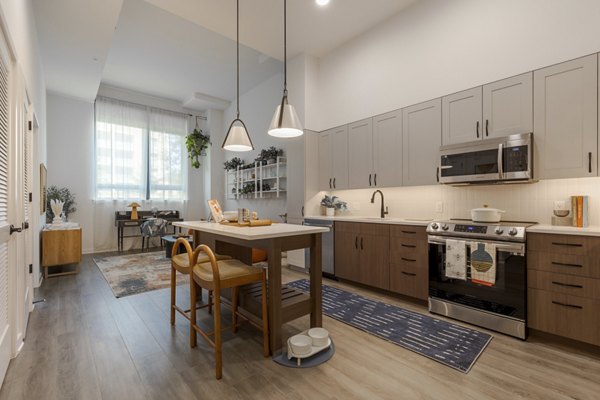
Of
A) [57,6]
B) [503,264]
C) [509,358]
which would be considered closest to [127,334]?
[509,358]

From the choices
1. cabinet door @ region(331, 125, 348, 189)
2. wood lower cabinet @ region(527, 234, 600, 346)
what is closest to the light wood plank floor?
wood lower cabinet @ region(527, 234, 600, 346)

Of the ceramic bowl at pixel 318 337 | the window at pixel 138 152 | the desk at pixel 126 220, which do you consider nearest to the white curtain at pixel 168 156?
the window at pixel 138 152

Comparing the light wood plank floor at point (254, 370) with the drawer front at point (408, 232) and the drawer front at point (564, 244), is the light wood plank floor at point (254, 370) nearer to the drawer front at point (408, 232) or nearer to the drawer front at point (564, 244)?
the drawer front at point (564, 244)

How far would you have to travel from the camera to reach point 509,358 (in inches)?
80.1

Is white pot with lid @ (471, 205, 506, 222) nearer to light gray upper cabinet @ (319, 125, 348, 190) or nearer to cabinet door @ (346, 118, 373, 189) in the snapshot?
cabinet door @ (346, 118, 373, 189)

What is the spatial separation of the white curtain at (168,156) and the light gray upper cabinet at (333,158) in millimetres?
4450

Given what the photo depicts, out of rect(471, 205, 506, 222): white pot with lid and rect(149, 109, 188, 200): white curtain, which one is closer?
rect(471, 205, 506, 222): white pot with lid

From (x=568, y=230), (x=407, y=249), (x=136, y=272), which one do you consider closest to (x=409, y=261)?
(x=407, y=249)

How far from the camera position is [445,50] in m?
3.24

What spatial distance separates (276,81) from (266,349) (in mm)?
5346

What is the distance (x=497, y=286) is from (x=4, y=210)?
372 centimetres

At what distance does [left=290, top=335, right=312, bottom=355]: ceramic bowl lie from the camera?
1959 millimetres

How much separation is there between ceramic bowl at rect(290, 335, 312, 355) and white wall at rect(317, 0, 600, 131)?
2979mm

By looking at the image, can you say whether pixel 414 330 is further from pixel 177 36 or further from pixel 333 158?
pixel 177 36
